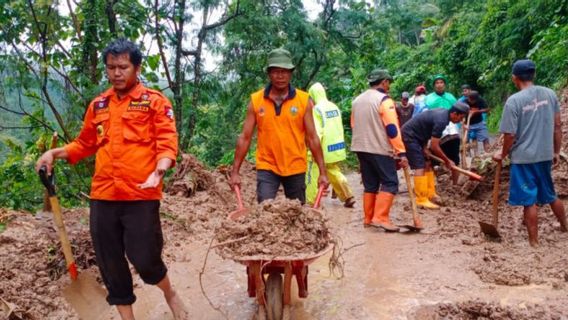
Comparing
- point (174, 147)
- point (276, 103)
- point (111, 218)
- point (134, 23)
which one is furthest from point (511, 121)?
point (134, 23)

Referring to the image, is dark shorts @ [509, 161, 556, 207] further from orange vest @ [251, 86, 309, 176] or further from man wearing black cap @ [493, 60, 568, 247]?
orange vest @ [251, 86, 309, 176]

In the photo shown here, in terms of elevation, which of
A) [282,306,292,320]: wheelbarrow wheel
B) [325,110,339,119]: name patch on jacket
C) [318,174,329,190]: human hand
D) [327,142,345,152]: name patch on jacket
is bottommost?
[282,306,292,320]: wheelbarrow wheel

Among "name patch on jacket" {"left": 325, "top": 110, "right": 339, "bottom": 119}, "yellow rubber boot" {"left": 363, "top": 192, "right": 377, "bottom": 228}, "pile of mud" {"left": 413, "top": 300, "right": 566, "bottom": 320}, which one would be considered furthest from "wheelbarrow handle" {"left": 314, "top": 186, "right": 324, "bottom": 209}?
"name patch on jacket" {"left": 325, "top": 110, "right": 339, "bottom": 119}

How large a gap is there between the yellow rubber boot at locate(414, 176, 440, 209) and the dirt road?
1.42 m

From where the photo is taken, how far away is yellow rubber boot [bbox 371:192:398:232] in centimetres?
614

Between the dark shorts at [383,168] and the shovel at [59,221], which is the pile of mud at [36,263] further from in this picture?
the dark shorts at [383,168]

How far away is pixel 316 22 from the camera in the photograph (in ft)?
42.5

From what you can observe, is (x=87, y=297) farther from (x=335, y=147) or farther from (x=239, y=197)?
(x=335, y=147)

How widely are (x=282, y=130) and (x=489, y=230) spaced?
2.78 metres

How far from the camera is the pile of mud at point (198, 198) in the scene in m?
6.44

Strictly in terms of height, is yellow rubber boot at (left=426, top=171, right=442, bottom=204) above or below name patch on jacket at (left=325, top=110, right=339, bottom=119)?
below

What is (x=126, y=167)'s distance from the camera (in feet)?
10.7

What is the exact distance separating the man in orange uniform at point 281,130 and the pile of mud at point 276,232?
2.26ft

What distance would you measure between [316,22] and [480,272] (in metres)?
9.67
